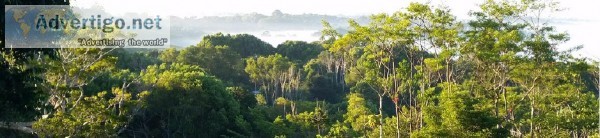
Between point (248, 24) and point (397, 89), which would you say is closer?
point (397, 89)

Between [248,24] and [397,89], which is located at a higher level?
[248,24]

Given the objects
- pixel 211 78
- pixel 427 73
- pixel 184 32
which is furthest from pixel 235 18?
pixel 427 73

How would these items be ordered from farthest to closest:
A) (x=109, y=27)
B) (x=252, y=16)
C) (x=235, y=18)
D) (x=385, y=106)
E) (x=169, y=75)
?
(x=252, y=16), (x=235, y=18), (x=385, y=106), (x=169, y=75), (x=109, y=27)

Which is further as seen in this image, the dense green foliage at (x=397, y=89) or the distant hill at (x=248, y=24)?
the distant hill at (x=248, y=24)

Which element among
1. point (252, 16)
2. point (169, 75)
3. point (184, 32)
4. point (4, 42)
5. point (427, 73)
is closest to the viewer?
point (4, 42)

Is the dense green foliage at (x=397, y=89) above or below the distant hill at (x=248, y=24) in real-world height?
below

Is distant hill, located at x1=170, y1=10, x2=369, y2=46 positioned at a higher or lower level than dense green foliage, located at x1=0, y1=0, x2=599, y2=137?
higher

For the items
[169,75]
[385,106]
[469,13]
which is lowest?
[385,106]

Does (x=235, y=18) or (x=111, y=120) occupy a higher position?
(x=235, y=18)

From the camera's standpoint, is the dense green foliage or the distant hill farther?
the distant hill

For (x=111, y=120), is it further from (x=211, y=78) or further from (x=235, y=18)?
(x=235, y=18)

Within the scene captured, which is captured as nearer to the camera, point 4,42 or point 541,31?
point 4,42
